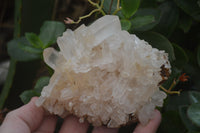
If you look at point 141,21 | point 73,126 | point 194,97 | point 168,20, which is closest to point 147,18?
point 141,21

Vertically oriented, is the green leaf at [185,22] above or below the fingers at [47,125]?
above

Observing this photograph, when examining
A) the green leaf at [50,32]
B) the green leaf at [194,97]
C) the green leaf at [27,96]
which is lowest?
the green leaf at [27,96]

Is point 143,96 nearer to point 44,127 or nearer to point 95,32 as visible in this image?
point 95,32

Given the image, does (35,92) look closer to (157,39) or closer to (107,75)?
(107,75)

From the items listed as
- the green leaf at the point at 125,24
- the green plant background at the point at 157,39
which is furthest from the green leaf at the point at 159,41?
the green leaf at the point at 125,24

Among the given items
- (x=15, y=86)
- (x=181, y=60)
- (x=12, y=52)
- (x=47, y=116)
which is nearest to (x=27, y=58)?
(x=12, y=52)

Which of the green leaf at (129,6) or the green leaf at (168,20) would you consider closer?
the green leaf at (129,6)

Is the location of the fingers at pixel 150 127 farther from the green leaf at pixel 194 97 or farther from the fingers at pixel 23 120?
the fingers at pixel 23 120
